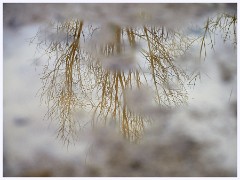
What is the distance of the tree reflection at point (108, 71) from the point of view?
143 cm

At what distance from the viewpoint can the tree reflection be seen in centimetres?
143

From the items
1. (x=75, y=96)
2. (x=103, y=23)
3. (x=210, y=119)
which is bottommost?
(x=210, y=119)

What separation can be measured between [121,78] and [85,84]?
159 millimetres

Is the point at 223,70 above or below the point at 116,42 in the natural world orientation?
below

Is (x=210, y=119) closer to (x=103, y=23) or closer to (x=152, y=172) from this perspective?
(x=152, y=172)

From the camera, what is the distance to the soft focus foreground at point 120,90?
1310mm

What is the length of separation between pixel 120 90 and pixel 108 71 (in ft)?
0.39

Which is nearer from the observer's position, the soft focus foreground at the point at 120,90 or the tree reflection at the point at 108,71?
the soft focus foreground at the point at 120,90

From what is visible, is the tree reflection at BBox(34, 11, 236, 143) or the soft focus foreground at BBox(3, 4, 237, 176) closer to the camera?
the soft focus foreground at BBox(3, 4, 237, 176)

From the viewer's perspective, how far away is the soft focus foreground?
51.6 inches

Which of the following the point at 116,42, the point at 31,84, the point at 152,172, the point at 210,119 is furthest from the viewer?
the point at 116,42

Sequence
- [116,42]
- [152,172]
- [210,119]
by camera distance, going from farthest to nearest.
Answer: [116,42], [210,119], [152,172]

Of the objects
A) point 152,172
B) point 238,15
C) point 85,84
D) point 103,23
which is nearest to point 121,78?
point 85,84

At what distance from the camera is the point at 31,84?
4.96 ft
